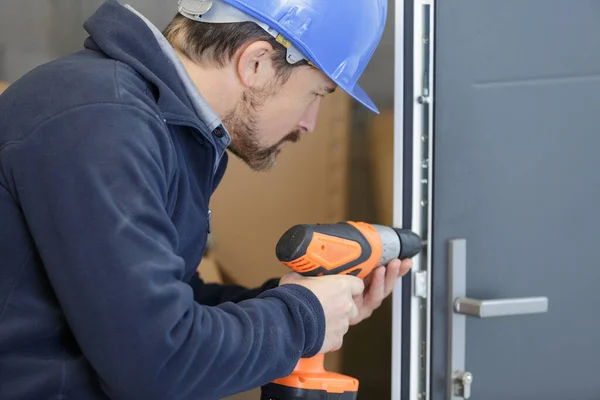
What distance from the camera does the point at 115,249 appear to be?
72 cm

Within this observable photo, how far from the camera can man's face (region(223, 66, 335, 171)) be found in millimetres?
1065

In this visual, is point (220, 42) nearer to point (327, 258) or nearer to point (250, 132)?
point (250, 132)

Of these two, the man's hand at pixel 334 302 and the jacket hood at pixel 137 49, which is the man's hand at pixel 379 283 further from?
the jacket hood at pixel 137 49

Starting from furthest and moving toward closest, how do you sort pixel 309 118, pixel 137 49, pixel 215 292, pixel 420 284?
pixel 215 292, pixel 420 284, pixel 309 118, pixel 137 49

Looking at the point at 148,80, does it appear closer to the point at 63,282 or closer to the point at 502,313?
the point at 63,282

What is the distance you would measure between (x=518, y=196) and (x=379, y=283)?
0.33m

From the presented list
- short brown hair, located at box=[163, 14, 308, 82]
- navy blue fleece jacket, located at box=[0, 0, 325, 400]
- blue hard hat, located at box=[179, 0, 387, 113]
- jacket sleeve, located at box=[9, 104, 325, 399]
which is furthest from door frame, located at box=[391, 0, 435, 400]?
jacket sleeve, located at box=[9, 104, 325, 399]

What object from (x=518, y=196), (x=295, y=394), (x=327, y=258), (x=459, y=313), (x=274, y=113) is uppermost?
(x=274, y=113)

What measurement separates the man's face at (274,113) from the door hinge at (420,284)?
357 millimetres

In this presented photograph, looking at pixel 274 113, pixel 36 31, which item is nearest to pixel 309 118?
pixel 274 113

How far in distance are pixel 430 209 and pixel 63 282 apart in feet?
2.37

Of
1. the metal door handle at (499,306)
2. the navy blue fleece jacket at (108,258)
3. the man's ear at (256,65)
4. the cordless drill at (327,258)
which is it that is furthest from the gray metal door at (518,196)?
the navy blue fleece jacket at (108,258)

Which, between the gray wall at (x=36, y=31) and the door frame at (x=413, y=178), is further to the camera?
the gray wall at (x=36, y=31)

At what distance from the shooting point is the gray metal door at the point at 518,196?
1236 millimetres
